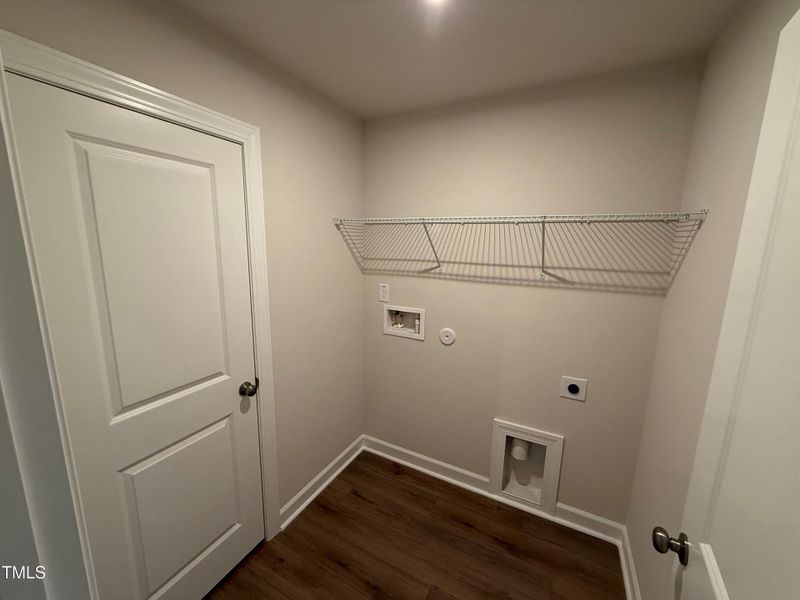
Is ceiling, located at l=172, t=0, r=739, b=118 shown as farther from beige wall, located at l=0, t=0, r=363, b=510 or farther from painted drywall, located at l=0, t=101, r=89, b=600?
painted drywall, located at l=0, t=101, r=89, b=600

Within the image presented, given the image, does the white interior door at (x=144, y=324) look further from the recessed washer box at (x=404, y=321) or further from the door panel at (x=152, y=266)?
the recessed washer box at (x=404, y=321)

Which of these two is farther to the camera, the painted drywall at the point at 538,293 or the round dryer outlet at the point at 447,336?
the round dryer outlet at the point at 447,336

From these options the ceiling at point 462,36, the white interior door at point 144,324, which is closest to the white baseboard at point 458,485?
the white interior door at point 144,324

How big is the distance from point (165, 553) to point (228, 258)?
1.20 metres

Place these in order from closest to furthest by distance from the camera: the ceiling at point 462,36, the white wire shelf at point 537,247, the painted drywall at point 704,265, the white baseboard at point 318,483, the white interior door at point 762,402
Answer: the white interior door at point 762,402, the painted drywall at point 704,265, the ceiling at point 462,36, the white wire shelf at point 537,247, the white baseboard at point 318,483

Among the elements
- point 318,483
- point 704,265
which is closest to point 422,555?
point 318,483

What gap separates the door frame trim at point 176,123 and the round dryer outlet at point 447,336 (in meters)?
1.02

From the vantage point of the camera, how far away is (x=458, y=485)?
6.92 ft

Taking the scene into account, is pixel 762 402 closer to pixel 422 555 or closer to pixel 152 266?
pixel 152 266

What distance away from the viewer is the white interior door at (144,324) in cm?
91

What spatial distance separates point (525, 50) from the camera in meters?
1.32

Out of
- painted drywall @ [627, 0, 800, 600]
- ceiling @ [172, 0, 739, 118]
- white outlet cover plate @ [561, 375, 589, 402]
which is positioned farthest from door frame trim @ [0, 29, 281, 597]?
white outlet cover plate @ [561, 375, 589, 402]

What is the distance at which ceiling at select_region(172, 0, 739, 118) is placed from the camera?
1.09 metres

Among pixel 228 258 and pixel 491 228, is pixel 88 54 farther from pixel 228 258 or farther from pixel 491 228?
pixel 491 228
